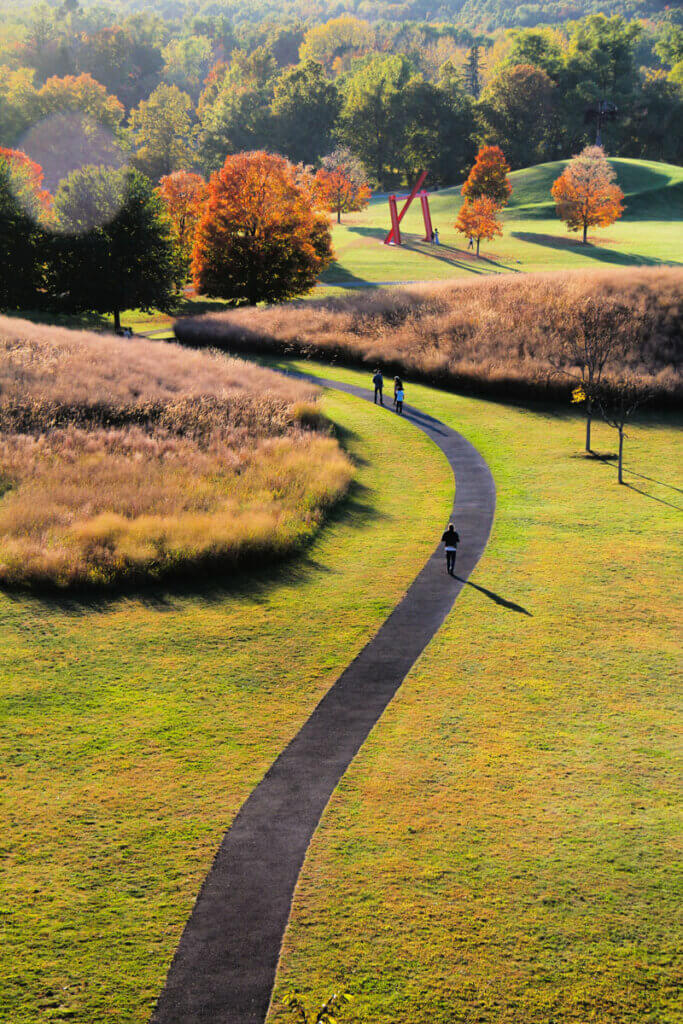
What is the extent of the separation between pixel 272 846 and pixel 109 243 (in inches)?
2191

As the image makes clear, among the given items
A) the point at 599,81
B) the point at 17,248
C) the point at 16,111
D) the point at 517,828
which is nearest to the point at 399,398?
the point at 517,828

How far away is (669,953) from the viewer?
9805 millimetres

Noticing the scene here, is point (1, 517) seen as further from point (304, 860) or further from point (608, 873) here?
point (608, 873)

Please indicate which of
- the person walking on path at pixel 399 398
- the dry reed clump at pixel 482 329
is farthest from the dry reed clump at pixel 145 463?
the dry reed clump at pixel 482 329

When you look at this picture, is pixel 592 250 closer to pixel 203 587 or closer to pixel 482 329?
pixel 482 329

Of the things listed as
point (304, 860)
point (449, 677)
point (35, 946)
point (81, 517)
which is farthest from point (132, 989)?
point (81, 517)

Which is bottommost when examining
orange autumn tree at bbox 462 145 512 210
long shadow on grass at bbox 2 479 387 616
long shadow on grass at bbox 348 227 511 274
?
long shadow on grass at bbox 2 479 387 616

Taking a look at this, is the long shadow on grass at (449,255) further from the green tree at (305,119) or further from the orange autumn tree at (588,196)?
the green tree at (305,119)

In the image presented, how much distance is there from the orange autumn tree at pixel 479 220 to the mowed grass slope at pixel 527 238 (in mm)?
2116

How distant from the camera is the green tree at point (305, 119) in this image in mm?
142125

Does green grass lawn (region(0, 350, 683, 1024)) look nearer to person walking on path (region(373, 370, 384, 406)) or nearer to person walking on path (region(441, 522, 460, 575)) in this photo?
person walking on path (region(441, 522, 460, 575))

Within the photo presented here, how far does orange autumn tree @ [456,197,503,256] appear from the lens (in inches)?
3433

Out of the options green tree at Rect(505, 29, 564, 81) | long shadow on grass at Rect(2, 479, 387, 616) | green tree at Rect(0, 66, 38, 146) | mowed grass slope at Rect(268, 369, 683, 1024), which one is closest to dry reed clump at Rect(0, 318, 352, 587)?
long shadow on grass at Rect(2, 479, 387, 616)

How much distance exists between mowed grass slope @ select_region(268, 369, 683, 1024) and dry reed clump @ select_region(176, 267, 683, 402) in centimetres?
2473
